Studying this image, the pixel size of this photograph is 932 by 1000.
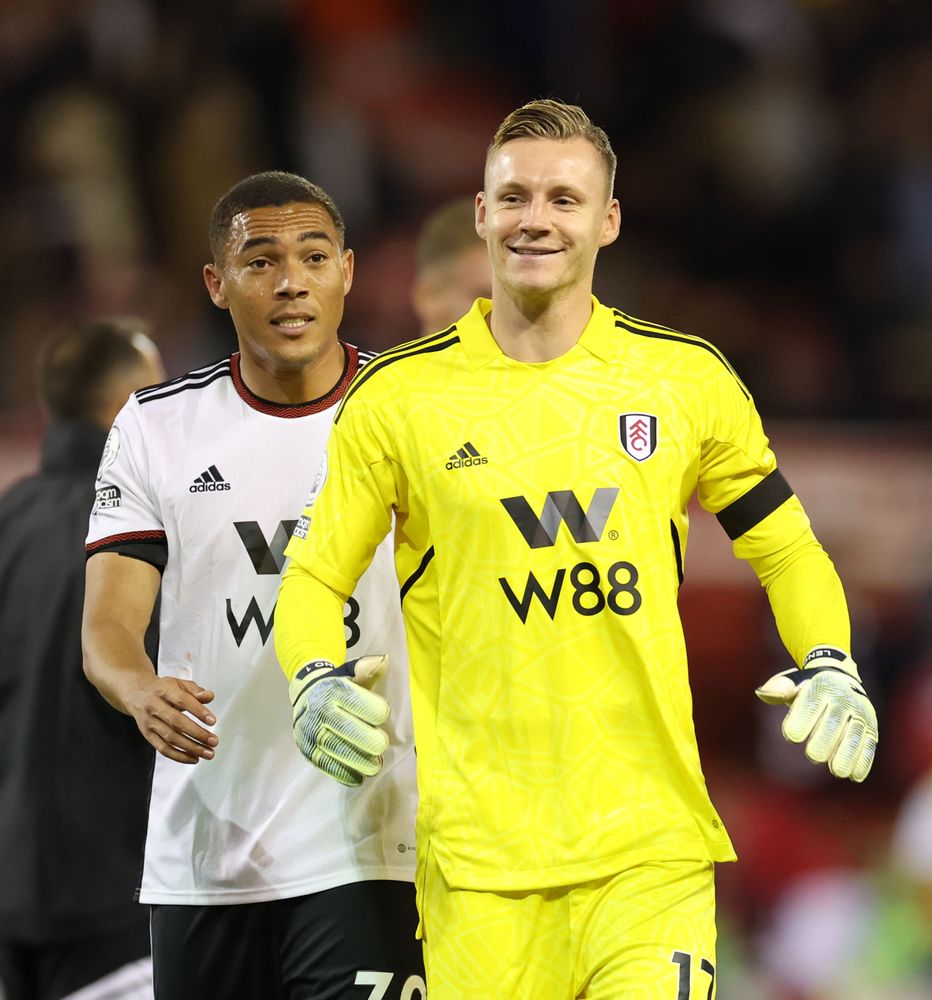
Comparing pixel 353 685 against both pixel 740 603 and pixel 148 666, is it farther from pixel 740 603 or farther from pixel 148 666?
pixel 740 603

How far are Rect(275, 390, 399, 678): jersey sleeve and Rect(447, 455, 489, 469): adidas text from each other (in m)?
0.12

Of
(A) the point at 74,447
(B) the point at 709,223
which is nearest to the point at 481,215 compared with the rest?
(A) the point at 74,447

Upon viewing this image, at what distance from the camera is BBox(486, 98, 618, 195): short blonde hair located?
120 inches

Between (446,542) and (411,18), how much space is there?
205 inches

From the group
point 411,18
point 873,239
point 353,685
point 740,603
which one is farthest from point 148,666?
point 411,18

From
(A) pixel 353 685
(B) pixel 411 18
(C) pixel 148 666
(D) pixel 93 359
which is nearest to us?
(A) pixel 353 685

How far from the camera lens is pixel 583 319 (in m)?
3.10

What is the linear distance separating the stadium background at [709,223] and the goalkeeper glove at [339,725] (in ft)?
11.3

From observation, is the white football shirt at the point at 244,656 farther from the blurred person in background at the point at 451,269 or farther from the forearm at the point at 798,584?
the blurred person in background at the point at 451,269

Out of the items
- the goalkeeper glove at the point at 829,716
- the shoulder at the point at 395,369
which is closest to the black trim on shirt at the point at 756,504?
the goalkeeper glove at the point at 829,716

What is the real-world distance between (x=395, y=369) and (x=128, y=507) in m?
0.80

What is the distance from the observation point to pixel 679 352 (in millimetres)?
3082

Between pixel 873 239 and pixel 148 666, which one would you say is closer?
pixel 148 666

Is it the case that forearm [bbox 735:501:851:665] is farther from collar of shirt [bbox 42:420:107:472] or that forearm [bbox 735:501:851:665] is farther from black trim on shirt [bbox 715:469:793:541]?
collar of shirt [bbox 42:420:107:472]
